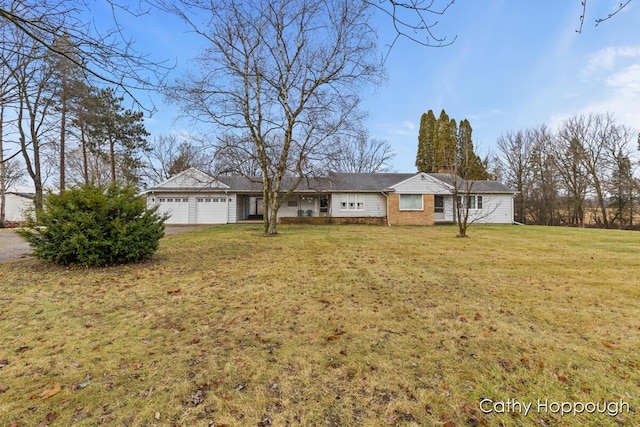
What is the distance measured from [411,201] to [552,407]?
19.7 m

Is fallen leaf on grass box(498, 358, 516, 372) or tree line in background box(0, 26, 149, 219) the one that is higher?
tree line in background box(0, 26, 149, 219)

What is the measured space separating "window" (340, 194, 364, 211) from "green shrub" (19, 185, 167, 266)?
16.1 metres

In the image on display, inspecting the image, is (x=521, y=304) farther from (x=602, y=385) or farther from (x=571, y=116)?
(x=571, y=116)

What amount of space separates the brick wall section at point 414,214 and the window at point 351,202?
2.39 m

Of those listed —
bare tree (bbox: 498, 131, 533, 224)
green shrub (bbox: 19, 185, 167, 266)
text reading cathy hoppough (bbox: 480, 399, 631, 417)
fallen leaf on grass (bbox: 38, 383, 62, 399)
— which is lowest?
text reading cathy hoppough (bbox: 480, 399, 631, 417)

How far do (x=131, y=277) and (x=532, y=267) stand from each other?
8.48m

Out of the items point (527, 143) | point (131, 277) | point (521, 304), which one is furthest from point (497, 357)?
point (527, 143)

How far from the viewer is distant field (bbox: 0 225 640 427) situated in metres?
2.01

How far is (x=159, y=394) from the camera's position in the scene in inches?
84.9

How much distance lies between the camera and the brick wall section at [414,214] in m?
20.8

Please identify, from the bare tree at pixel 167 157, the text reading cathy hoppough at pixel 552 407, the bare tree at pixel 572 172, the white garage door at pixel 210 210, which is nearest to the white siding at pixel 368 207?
the white garage door at pixel 210 210

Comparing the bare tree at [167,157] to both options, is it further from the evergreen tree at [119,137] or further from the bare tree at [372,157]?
the bare tree at [372,157]

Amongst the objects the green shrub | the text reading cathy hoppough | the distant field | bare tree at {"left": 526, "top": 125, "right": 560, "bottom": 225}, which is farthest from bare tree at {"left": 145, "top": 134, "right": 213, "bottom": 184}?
bare tree at {"left": 526, "top": 125, "right": 560, "bottom": 225}

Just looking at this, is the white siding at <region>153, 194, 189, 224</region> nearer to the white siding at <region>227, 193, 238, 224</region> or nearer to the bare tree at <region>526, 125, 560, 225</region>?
the white siding at <region>227, 193, 238, 224</region>
